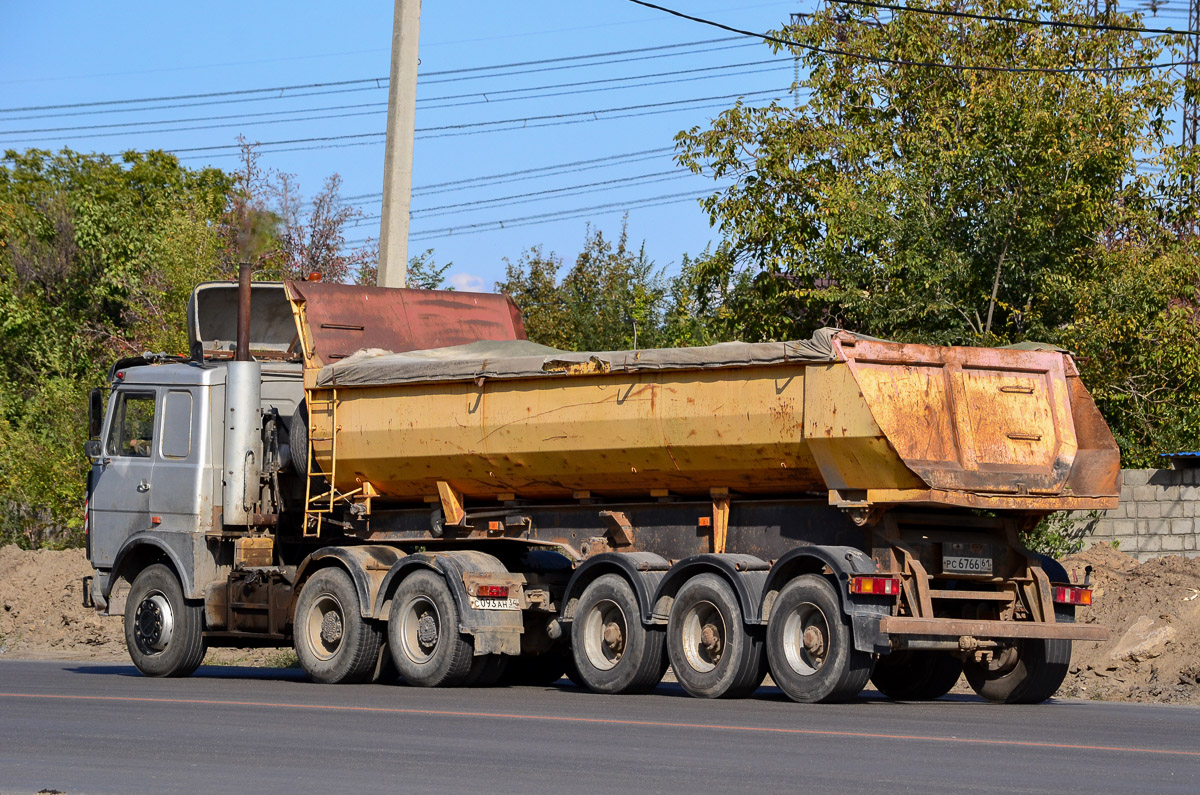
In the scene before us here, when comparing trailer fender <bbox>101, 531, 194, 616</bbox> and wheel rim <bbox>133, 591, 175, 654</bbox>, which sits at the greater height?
trailer fender <bbox>101, 531, 194, 616</bbox>

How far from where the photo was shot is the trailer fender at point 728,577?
13250mm

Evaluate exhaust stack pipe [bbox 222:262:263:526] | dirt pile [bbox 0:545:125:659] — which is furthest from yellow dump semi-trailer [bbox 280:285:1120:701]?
dirt pile [bbox 0:545:125:659]

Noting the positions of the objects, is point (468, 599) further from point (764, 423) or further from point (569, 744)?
point (569, 744)

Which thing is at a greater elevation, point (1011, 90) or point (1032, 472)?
point (1011, 90)

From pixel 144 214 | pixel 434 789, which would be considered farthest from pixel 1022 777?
pixel 144 214

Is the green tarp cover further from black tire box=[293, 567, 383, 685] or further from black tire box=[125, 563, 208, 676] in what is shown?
black tire box=[125, 563, 208, 676]

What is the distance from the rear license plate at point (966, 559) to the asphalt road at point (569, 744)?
1.11 metres

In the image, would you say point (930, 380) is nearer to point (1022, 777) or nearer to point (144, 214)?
point (1022, 777)

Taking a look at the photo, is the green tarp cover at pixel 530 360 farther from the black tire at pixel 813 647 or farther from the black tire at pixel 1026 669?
the black tire at pixel 1026 669

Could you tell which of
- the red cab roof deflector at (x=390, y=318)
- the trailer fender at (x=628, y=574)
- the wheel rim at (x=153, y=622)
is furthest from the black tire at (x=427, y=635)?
the wheel rim at (x=153, y=622)

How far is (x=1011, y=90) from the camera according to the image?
24797 mm

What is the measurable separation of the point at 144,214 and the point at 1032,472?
115 feet

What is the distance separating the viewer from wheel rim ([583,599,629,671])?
1447cm

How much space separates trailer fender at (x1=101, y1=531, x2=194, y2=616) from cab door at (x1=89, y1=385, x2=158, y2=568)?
212 millimetres
